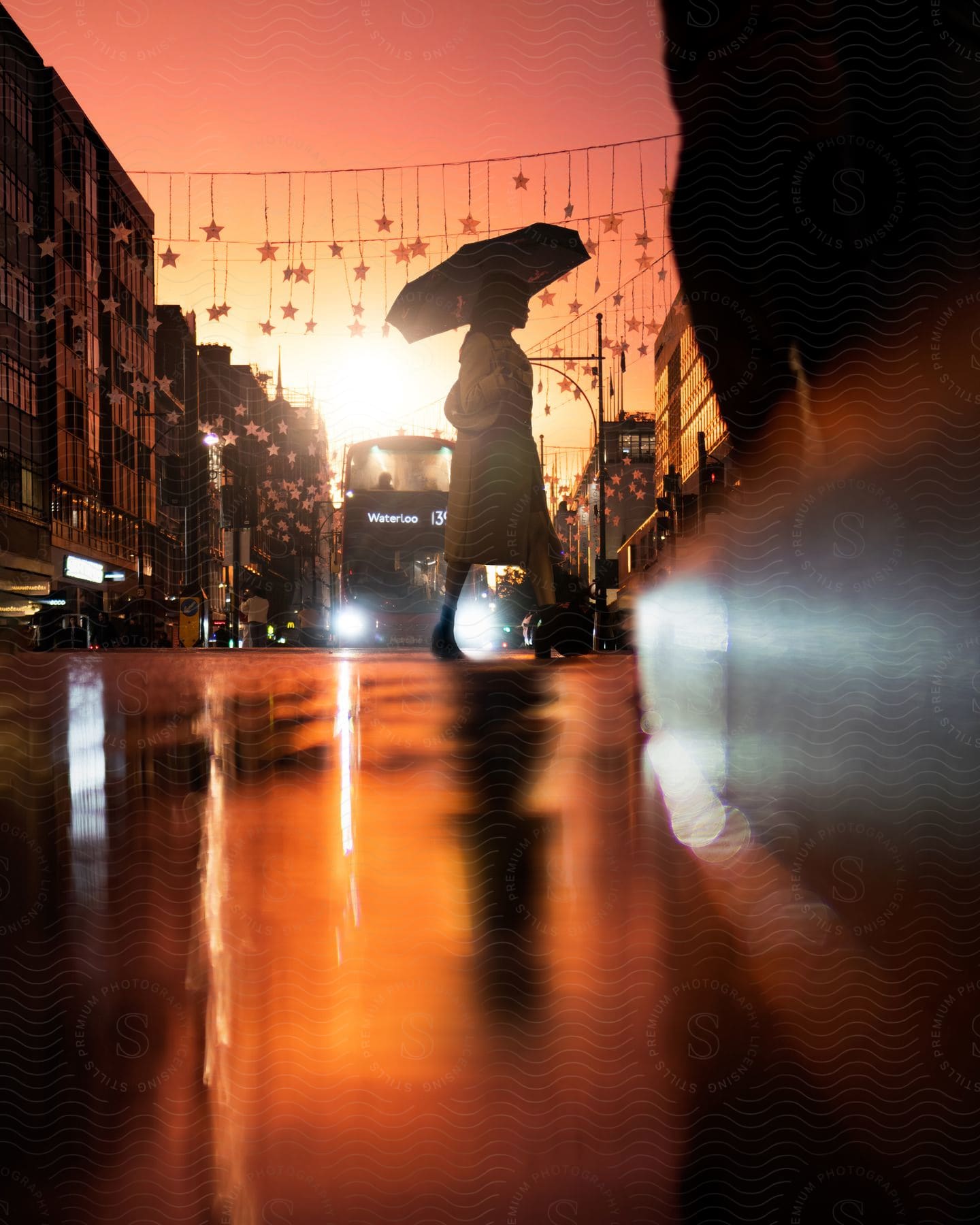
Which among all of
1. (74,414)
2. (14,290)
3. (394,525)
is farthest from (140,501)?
(394,525)

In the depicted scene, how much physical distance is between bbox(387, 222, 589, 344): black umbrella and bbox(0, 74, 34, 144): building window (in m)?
32.7

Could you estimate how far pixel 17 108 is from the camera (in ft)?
139

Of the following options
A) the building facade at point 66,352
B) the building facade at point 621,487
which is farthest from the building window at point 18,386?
the building facade at point 621,487

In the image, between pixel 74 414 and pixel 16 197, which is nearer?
pixel 16 197

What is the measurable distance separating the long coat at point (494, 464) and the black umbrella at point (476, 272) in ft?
1.73

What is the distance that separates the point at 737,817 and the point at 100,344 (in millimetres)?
54076

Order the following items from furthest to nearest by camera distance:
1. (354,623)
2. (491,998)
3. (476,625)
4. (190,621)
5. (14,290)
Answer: (14,290) → (476,625) → (190,621) → (354,623) → (491,998)

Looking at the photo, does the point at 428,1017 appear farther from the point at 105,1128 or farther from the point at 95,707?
the point at 95,707

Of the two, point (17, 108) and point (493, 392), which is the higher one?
point (17, 108)

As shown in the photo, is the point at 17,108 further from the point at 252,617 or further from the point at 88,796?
the point at 88,796

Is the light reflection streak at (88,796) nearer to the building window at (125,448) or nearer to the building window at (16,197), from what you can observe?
the building window at (16,197)

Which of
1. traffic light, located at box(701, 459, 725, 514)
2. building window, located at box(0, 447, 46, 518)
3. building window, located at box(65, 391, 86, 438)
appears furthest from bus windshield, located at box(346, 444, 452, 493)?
building window, located at box(65, 391, 86, 438)

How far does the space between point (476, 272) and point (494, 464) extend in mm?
1914

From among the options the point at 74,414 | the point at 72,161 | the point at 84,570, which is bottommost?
the point at 84,570
